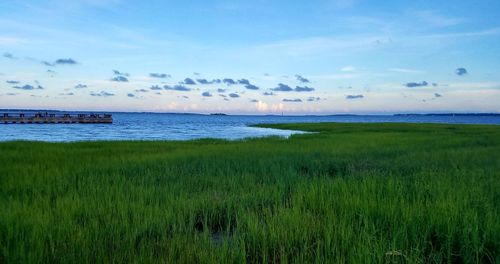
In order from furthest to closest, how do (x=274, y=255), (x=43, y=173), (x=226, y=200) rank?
(x=43, y=173) → (x=226, y=200) → (x=274, y=255)

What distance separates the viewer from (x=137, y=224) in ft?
18.2

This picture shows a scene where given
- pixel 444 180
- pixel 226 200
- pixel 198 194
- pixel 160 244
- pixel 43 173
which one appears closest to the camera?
pixel 160 244

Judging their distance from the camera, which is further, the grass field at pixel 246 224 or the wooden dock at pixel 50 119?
the wooden dock at pixel 50 119

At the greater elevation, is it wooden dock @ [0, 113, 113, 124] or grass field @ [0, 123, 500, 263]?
wooden dock @ [0, 113, 113, 124]

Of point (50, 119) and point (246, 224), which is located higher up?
point (50, 119)

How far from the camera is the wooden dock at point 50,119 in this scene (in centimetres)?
6938

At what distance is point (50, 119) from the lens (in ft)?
246

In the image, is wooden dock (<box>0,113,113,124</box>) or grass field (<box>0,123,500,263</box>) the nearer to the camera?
grass field (<box>0,123,500,263</box>)

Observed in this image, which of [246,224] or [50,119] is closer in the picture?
[246,224]

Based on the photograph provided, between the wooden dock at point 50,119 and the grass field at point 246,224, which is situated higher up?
the wooden dock at point 50,119

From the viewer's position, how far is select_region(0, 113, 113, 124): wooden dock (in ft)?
228

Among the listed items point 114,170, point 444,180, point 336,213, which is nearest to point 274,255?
point 336,213

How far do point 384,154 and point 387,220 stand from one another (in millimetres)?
13525

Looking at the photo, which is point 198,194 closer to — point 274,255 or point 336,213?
point 336,213
